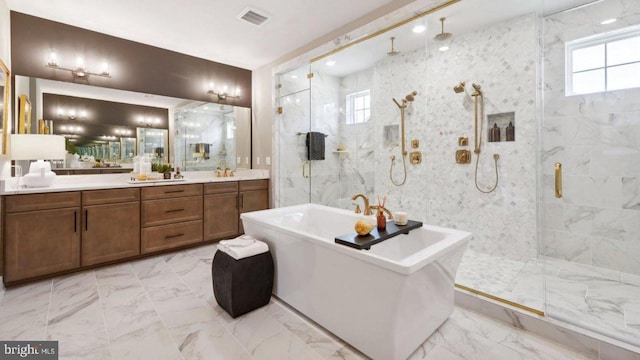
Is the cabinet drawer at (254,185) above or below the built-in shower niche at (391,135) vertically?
below

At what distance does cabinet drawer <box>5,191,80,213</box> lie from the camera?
2484 mm

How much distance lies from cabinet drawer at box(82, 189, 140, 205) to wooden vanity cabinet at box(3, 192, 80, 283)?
78 millimetres

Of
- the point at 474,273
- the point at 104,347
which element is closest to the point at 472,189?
the point at 474,273

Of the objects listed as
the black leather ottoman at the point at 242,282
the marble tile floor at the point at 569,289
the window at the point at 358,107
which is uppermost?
the window at the point at 358,107

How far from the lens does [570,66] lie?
2.81 meters

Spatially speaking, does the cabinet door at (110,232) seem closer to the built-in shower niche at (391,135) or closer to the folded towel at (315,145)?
the folded towel at (315,145)

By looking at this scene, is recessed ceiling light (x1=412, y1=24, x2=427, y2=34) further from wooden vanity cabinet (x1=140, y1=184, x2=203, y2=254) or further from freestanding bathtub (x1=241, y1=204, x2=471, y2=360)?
wooden vanity cabinet (x1=140, y1=184, x2=203, y2=254)

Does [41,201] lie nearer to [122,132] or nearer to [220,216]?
[122,132]

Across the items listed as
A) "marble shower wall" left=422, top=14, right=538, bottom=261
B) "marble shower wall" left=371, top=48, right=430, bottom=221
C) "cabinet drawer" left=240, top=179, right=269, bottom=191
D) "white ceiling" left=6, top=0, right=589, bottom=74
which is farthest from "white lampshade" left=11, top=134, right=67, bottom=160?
"marble shower wall" left=422, top=14, right=538, bottom=261

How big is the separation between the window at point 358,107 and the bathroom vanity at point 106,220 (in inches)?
72.6

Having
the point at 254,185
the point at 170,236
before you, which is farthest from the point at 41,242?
the point at 254,185

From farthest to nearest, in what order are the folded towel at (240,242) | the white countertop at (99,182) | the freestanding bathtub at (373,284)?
the white countertop at (99,182)
the folded towel at (240,242)
the freestanding bathtub at (373,284)

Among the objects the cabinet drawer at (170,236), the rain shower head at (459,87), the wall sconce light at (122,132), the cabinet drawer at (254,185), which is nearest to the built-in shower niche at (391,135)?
the rain shower head at (459,87)

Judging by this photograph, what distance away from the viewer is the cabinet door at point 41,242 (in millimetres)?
2496
